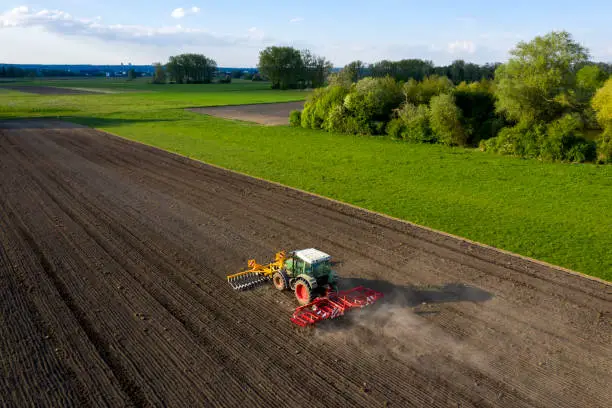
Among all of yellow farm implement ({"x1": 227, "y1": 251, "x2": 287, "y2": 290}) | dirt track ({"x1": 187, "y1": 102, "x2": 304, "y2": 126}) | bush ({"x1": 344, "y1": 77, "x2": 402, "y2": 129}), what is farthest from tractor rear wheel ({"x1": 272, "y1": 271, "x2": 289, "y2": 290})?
dirt track ({"x1": 187, "y1": 102, "x2": 304, "y2": 126})

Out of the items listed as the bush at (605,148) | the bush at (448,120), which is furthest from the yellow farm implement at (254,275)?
the bush at (448,120)

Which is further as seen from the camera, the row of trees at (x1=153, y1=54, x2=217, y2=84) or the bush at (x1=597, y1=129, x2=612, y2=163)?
the row of trees at (x1=153, y1=54, x2=217, y2=84)

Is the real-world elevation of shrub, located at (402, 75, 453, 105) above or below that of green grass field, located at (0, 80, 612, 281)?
above

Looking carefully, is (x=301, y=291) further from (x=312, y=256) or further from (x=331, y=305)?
(x=312, y=256)

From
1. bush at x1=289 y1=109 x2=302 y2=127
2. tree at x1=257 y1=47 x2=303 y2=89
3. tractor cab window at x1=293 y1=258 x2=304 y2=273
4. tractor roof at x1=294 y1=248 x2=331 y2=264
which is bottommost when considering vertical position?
tractor cab window at x1=293 y1=258 x2=304 y2=273

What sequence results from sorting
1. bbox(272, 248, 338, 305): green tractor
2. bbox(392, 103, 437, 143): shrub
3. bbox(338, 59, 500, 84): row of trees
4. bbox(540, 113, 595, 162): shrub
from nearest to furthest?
bbox(272, 248, 338, 305): green tractor < bbox(540, 113, 595, 162): shrub < bbox(392, 103, 437, 143): shrub < bbox(338, 59, 500, 84): row of trees

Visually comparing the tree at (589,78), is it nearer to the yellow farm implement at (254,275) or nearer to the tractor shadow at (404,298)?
the tractor shadow at (404,298)

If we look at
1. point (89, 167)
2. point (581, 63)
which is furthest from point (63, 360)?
point (581, 63)

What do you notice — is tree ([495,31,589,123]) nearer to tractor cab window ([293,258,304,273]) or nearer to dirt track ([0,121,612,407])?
dirt track ([0,121,612,407])
